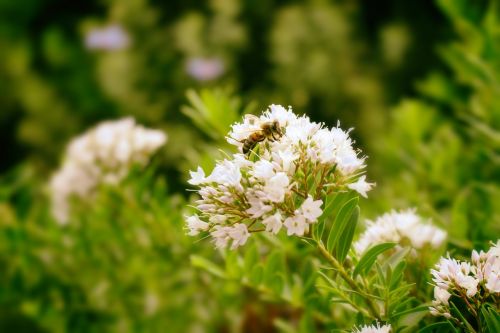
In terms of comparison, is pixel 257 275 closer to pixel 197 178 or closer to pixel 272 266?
pixel 272 266

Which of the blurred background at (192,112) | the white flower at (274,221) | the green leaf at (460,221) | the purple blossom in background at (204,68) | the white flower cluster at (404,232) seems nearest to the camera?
the white flower at (274,221)

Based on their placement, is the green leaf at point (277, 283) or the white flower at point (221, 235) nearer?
the white flower at point (221, 235)

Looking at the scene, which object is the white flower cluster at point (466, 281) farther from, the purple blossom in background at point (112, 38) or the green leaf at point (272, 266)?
the purple blossom in background at point (112, 38)

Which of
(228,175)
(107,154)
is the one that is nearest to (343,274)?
(228,175)

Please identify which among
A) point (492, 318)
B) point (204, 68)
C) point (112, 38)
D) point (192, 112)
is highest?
point (112, 38)

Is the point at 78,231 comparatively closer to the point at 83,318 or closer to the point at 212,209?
the point at 83,318

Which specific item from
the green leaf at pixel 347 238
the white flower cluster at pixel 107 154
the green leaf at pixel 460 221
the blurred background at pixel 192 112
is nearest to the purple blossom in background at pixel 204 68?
the blurred background at pixel 192 112

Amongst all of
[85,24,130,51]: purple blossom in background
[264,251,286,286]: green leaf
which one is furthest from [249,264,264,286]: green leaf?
[85,24,130,51]: purple blossom in background
